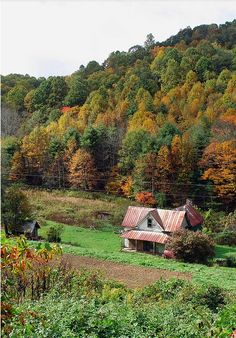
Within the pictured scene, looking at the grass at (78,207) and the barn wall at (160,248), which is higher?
the grass at (78,207)

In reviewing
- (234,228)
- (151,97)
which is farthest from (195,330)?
(151,97)

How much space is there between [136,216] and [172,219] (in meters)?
2.64

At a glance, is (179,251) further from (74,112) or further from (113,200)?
(74,112)

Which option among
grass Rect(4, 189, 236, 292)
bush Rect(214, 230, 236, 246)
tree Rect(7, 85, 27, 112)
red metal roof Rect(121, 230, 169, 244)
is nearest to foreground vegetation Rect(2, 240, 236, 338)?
grass Rect(4, 189, 236, 292)

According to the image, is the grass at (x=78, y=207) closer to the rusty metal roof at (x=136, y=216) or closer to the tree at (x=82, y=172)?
the tree at (x=82, y=172)

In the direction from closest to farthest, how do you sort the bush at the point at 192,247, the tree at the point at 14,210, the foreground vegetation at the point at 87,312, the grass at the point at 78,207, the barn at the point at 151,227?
1. the foreground vegetation at the point at 87,312
2. the bush at the point at 192,247
3. the barn at the point at 151,227
4. the tree at the point at 14,210
5. the grass at the point at 78,207

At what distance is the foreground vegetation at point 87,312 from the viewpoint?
5.10 meters

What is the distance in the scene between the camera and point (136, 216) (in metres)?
33.6

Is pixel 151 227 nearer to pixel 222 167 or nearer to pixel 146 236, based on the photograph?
pixel 146 236

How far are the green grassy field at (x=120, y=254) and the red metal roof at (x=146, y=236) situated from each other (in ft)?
3.51

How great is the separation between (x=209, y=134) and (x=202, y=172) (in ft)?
16.3

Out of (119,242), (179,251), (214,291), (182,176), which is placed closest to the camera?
(214,291)

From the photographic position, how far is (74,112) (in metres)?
62.0

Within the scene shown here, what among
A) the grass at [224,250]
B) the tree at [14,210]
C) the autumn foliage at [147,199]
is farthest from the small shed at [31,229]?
the grass at [224,250]
